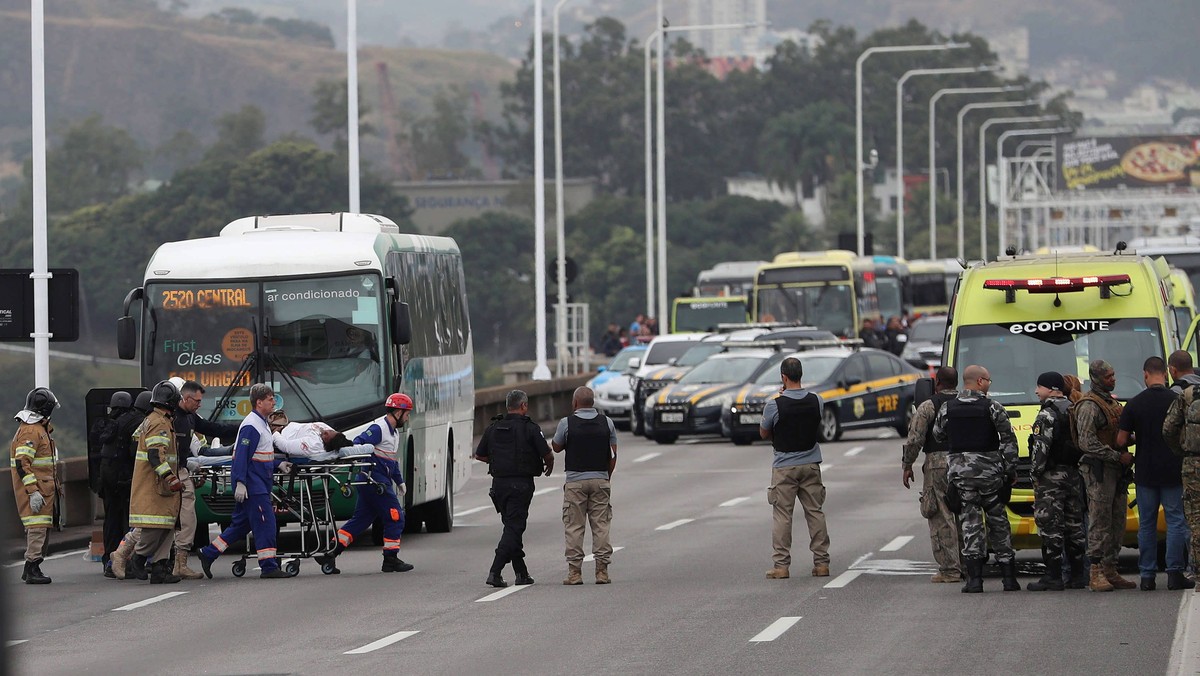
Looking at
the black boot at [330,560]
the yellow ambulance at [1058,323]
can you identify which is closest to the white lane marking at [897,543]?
the yellow ambulance at [1058,323]

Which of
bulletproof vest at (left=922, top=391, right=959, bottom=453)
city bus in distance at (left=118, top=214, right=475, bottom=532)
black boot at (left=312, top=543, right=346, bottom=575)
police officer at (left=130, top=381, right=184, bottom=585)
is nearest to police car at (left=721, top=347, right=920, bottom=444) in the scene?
city bus in distance at (left=118, top=214, right=475, bottom=532)

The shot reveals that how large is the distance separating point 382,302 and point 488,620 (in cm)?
626

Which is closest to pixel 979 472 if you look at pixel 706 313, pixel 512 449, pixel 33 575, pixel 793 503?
pixel 793 503

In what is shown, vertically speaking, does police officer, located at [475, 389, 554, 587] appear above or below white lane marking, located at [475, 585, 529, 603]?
above

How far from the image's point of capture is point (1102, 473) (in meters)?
14.8

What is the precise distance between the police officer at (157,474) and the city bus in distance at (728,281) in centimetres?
4460

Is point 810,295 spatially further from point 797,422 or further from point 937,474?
point 937,474

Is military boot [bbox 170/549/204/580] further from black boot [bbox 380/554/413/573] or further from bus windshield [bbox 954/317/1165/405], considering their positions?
Answer: bus windshield [bbox 954/317/1165/405]

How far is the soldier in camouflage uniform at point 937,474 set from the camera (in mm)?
15125

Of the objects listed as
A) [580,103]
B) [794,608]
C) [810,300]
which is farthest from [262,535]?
[580,103]

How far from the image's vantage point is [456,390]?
2305 cm

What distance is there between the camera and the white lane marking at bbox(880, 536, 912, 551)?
60.3 ft

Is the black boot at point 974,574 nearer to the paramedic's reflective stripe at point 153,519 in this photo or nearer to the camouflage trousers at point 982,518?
the camouflage trousers at point 982,518

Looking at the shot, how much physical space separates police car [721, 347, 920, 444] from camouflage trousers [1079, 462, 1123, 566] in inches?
748
